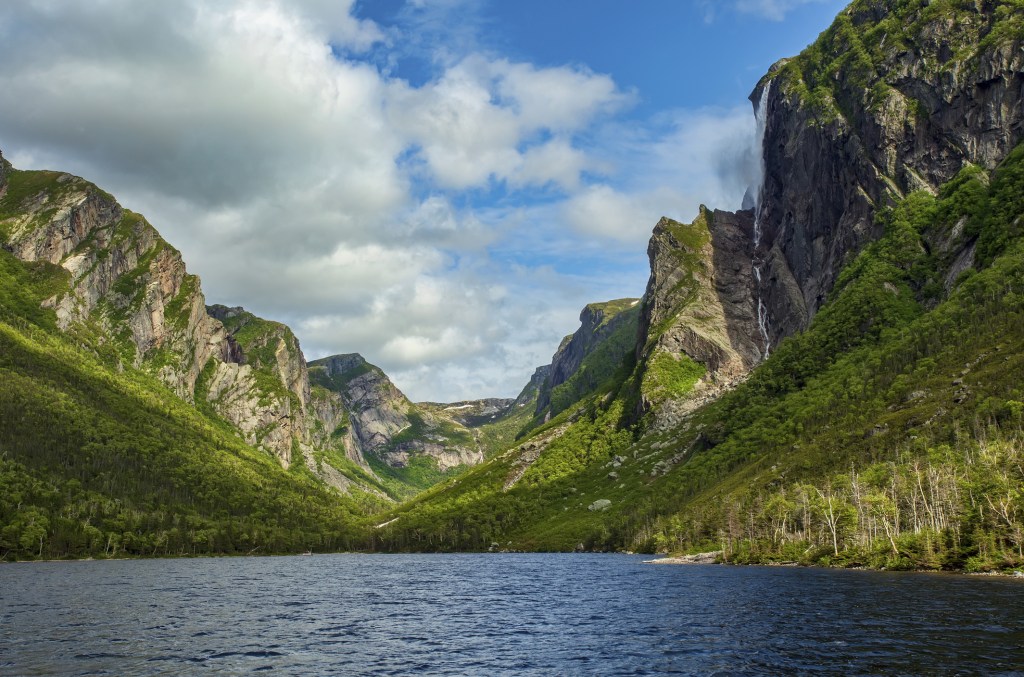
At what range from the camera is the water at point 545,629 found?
47.4 meters

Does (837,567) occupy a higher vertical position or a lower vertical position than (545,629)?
higher

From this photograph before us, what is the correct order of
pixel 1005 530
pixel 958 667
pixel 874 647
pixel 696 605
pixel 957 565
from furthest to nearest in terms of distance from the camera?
pixel 957 565 < pixel 1005 530 < pixel 696 605 < pixel 874 647 < pixel 958 667

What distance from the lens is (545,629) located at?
66.6m

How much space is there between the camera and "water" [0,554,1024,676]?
47.4 meters

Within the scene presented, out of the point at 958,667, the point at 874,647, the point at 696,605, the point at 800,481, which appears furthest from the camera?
the point at 800,481

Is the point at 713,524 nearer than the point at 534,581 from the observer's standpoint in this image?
No

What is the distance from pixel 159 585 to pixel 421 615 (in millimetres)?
70882

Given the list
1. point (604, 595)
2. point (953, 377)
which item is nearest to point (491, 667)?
point (604, 595)

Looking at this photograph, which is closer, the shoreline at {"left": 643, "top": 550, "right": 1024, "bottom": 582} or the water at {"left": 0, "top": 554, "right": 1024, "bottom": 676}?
the water at {"left": 0, "top": 554, "right": 1024, "bottom": 676}

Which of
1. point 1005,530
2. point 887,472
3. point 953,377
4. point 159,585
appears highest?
point 953,377

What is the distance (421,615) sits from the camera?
80.2 m

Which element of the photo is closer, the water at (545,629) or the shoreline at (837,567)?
the water at (545,629)

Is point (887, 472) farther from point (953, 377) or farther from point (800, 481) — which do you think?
point (953, 377)

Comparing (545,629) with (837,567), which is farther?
(837,567)
